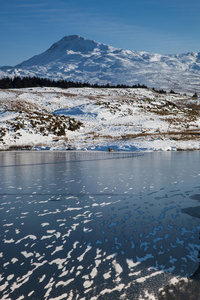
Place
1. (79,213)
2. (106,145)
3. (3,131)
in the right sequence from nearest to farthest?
(79,213), (106,145), (3,131)

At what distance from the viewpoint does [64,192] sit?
10844 mm

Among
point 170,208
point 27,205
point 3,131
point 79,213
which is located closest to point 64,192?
point 27,205

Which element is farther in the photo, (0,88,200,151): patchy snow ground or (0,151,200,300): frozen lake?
(0,88,200,151): patchy snow ground

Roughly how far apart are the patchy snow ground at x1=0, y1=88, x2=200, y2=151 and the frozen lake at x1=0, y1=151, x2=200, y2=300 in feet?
77.3

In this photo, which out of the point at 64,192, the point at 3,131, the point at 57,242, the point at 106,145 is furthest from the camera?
the point at 3,131

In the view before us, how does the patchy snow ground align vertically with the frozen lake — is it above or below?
above

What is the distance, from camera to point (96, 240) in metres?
6.09

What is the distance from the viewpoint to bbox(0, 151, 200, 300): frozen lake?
14.4 feet

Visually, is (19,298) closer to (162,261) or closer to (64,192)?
(162,261)

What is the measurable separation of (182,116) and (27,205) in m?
53.8

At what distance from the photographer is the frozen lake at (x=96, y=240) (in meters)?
4.39

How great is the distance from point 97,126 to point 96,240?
136 feet

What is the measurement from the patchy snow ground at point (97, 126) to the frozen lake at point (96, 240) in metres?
23.6

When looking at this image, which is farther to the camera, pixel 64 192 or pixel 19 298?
pixel 64 192
